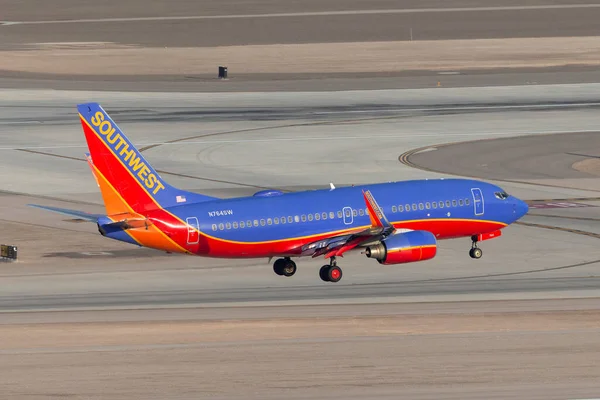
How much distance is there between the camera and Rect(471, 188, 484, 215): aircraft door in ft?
234

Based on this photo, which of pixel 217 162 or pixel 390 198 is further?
pixel 217 162

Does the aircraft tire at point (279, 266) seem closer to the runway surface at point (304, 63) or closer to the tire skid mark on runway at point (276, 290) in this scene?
the tire skid mark on runway at point (276, 290)

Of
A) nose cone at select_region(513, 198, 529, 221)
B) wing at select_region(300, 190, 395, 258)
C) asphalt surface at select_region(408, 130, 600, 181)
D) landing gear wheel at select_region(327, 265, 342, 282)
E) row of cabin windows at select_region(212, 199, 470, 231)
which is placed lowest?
asphalt surface at select_region(408, 130, 600, 181)

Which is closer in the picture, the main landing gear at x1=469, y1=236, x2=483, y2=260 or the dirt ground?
the main landing gear at x1=469, y1=236, x2=483, y2=260

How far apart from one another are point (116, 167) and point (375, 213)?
12.5 meters

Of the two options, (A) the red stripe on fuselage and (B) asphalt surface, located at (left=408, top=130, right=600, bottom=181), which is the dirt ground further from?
(A) the red stripe on fuselage

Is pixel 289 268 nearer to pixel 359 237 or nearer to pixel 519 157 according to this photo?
pixel 359 237

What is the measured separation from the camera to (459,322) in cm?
5781

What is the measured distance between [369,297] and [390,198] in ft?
19.4

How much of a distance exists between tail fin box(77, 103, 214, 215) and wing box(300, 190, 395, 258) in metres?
8.17

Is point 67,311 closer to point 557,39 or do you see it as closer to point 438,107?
point 438,107

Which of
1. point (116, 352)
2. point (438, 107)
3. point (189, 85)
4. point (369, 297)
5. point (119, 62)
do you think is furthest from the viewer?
point (119, 62)

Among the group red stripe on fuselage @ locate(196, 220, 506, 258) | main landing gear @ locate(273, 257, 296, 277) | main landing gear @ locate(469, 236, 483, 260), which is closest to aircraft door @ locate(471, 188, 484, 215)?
red stripe on fuselage @ locate(196, 220, 506, 258)

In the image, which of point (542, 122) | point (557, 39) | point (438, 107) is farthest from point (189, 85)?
point (557, 39)
